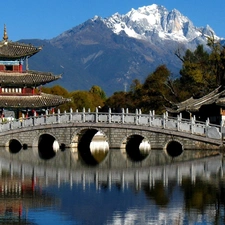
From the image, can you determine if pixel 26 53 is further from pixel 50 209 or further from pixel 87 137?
pixel 50 209

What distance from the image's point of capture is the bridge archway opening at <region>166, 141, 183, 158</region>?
146ft

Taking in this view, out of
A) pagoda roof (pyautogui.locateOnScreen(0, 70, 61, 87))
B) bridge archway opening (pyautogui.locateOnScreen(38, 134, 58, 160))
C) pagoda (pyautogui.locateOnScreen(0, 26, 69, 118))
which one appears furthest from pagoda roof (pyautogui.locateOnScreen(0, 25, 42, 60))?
bridge archway opening (pyautogui.locateOnScreen(38, 134, 58, 160))

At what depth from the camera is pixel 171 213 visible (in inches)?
882

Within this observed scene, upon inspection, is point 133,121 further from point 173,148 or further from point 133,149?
point 133,149

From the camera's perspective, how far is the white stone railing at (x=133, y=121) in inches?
1758

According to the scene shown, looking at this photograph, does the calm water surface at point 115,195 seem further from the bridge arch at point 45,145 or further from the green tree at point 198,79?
the green tree at point 198,79

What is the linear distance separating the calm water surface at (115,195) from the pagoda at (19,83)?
21.6m

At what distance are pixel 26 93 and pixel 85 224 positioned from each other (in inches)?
1554

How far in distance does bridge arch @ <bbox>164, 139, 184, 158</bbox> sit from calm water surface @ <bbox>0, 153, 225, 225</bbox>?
7.48m

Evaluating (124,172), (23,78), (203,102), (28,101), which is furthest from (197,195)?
(23,78)

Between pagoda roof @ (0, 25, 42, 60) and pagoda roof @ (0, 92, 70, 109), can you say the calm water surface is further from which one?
pagoda roof @ (0, 25, 42, 60)

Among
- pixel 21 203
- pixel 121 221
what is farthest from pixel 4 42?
pixel 121 221

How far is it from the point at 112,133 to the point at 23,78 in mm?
13620

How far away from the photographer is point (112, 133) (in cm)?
4838
